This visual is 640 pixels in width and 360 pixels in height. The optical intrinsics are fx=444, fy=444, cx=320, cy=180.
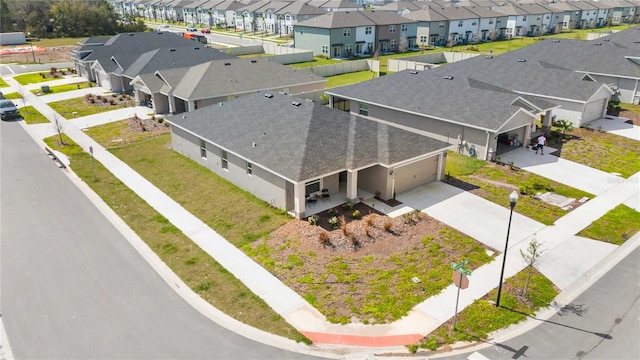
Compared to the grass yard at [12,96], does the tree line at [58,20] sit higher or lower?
higher

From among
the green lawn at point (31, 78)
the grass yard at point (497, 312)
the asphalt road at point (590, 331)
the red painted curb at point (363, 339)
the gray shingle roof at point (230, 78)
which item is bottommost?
the asphalt road at point (590, 331)

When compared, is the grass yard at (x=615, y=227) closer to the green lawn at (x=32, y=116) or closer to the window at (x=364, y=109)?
the window at (x=364, y=109)

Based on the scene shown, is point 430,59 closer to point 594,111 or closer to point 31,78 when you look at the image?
point 594,111

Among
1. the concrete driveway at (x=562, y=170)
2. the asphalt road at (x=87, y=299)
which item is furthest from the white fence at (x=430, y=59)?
the asphalt road at (x=87, y=299)

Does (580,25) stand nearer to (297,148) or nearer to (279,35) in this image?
(279,35)

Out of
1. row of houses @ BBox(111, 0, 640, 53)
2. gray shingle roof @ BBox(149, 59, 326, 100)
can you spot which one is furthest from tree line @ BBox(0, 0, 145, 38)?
gray shingle roof @ BBox(149, 59, 326, 100)

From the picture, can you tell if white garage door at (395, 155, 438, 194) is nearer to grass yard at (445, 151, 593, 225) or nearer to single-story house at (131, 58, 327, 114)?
grass yard at (445, 151, 593, 225)
